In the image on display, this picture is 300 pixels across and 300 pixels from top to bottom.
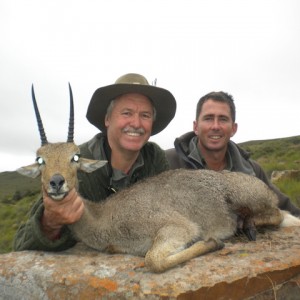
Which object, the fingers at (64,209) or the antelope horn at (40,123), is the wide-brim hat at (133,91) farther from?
the fingers at (64,209)

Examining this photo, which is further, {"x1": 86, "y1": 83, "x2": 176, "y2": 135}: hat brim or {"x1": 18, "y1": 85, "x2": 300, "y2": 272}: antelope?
{"x1": 86, "y1": 83, "x2": 176, "y2": 135}: hat brim

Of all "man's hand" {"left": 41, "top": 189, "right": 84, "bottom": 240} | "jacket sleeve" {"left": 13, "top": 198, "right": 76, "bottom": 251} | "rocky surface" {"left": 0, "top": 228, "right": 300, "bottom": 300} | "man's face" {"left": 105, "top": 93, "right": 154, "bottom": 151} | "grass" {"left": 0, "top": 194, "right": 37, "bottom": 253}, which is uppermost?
"man's face" {"left": 105, "top": 93, "right": 154, "bottom": 151}

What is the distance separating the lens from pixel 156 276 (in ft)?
16.9

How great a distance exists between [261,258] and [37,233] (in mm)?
3560

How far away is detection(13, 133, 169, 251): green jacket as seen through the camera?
645cm

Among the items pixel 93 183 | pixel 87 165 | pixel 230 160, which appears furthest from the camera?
pixel 230 160

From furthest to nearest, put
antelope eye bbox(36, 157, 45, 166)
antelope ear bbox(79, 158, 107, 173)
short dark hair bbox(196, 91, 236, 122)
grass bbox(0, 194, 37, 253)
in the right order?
grass bbox(0, 194, 37, 253) → short dark hair bbox(196, 91, 236, 122) → antelope ear bbox(79, 158, 107, 173) → antelope eye bbox(36, 157, 45, 166)

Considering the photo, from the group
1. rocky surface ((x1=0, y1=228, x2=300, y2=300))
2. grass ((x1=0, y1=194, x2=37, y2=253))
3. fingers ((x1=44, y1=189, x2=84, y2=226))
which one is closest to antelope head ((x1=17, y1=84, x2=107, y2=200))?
fingers ((x1=44, y1=189, x2=84, y2=226))

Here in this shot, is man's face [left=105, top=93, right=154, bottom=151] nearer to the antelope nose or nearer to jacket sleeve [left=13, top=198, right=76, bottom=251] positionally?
jacket sleeve [left=13, top=198, right=76, bottom=251]

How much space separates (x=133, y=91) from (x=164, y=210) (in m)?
2.98

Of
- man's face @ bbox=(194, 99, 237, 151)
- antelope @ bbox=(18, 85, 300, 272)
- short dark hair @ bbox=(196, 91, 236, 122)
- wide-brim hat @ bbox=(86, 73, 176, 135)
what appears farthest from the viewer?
short dark hair @ bbox=(196, 91, 236, 122)

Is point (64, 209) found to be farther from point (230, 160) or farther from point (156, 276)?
point (230, 160)

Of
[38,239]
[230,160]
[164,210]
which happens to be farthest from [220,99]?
[38,239]

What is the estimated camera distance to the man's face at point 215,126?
10289 millimetres
